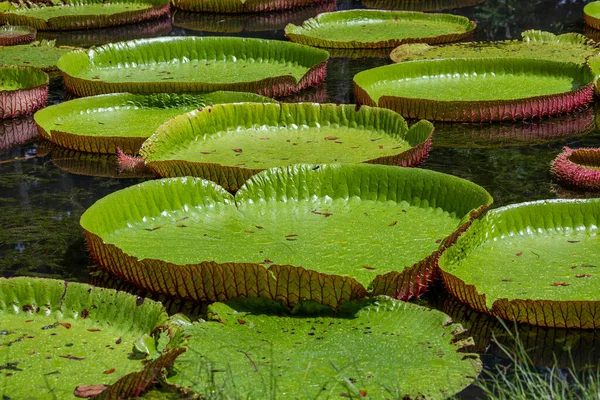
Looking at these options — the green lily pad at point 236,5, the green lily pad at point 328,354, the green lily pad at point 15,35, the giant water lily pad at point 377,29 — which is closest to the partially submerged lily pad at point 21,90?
the green lily pad at point 15,35

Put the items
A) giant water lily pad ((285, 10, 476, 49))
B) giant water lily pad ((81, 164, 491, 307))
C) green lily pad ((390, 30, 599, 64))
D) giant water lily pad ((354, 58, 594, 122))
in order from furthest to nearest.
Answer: giant water lily pad ((285, 10, 476, 49)), green lily pad ((390, 30, 599, 64)), giant water lily pad ((354, 58, 594, 122)), giant water lily pad ((81, 164, 491, 307))

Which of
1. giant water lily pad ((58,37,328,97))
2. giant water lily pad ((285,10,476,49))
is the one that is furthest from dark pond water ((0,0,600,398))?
giant water lily pad ((285,10,476,49))

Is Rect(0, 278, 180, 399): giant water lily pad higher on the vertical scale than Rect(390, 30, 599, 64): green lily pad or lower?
higher

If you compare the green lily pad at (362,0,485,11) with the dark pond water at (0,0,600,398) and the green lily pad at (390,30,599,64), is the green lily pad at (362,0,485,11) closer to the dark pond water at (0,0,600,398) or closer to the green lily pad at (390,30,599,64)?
the green lily pad at (390,30,599,64)

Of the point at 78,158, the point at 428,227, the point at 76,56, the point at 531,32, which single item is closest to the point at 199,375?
the point at 428,227

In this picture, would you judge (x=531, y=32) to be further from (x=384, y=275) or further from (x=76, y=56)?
(x=384, y=275)

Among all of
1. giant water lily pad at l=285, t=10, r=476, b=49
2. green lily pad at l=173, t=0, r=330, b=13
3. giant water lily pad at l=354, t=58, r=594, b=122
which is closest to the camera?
giant water lily pad at l=354, t=58, r=594, b=122

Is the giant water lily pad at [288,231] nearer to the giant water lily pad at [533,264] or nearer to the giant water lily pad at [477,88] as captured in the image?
the giant water lily pad at [533,264]
